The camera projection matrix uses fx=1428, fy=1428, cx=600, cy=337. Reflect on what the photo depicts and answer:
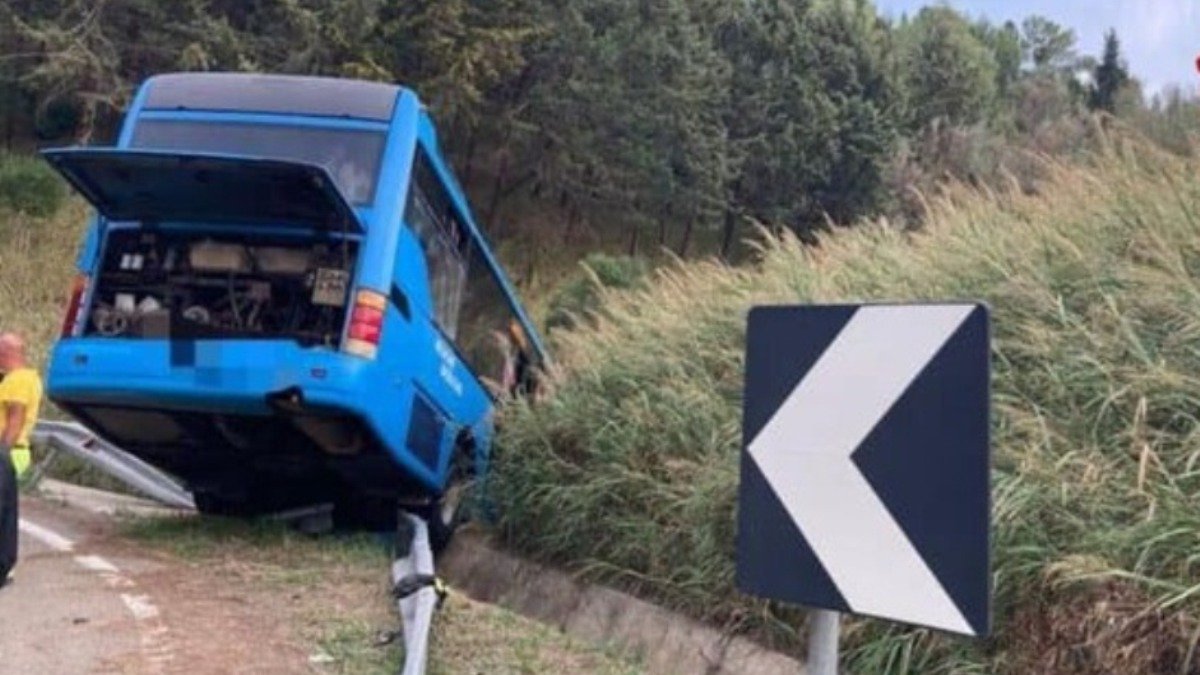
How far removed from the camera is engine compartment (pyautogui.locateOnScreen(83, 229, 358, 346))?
33.0 feet

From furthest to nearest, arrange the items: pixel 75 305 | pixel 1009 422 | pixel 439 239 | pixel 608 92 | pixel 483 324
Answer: pixel 608 92, pixel 483 324, pixel 439 239, pixel 75 305, pixel 1009 422

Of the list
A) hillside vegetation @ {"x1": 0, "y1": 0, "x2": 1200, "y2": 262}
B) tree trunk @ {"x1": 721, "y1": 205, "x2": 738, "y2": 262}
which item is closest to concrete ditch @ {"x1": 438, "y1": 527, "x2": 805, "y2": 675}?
hillside vegetation @ {"x1": 0, "y1": 0, "x2": 1200, "y2": 262}

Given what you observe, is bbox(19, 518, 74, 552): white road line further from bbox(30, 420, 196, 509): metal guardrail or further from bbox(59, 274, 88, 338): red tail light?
bbox(30, 420, 196, 509): metal guardrail

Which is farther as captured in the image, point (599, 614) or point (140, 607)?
point (599, 614)

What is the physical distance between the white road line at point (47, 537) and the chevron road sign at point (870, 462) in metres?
8.48

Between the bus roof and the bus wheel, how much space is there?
3058 millimetres

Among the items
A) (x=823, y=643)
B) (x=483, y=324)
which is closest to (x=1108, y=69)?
(x=483, y=324)

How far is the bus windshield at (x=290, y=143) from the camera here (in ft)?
34.8

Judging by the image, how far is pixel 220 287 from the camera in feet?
33.8

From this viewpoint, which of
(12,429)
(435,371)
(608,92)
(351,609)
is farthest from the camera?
(608,92)

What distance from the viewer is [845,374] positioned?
122 inches

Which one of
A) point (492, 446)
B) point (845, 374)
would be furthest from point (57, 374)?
point (845, 374)

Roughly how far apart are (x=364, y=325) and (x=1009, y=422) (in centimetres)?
503

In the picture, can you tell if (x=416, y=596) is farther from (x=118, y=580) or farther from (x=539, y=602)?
(x=118, y=580)
